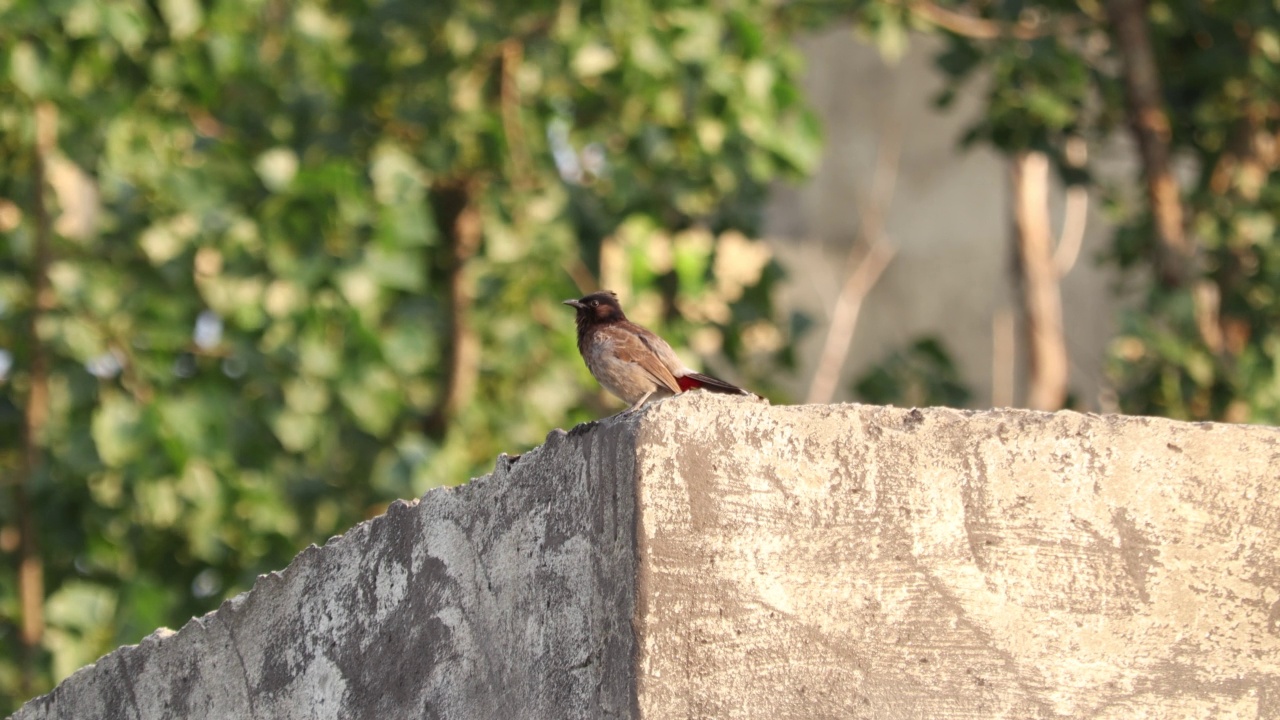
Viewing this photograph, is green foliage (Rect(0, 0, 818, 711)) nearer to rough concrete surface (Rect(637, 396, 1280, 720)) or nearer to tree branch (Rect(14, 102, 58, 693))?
tree branch (Rect(14, 102, 58, 693))

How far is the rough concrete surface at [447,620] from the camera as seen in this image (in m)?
2.29

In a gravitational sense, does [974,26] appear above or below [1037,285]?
above

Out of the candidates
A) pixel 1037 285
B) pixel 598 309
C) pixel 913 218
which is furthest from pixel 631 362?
pixel 913 218

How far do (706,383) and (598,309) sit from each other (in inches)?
47.3

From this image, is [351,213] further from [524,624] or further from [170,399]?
[524,624]

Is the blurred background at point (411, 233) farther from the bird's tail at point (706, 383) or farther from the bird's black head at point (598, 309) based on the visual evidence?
the bird's tail at point (706, 383)

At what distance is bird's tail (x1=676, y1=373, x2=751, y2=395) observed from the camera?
2.89 m

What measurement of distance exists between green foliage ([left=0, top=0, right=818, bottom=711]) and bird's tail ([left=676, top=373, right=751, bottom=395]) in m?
2.86

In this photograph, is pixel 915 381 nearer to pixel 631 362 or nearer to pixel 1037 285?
pixel 1037 285

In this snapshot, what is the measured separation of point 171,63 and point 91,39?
1.43 feet

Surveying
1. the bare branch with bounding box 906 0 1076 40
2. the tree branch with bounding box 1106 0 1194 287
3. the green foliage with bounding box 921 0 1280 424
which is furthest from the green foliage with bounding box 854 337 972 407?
the bare branch with bounding box 906 0 1076 40

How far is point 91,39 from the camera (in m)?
6.31

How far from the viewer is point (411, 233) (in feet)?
20.9

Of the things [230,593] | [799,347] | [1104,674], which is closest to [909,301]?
[799,347]
